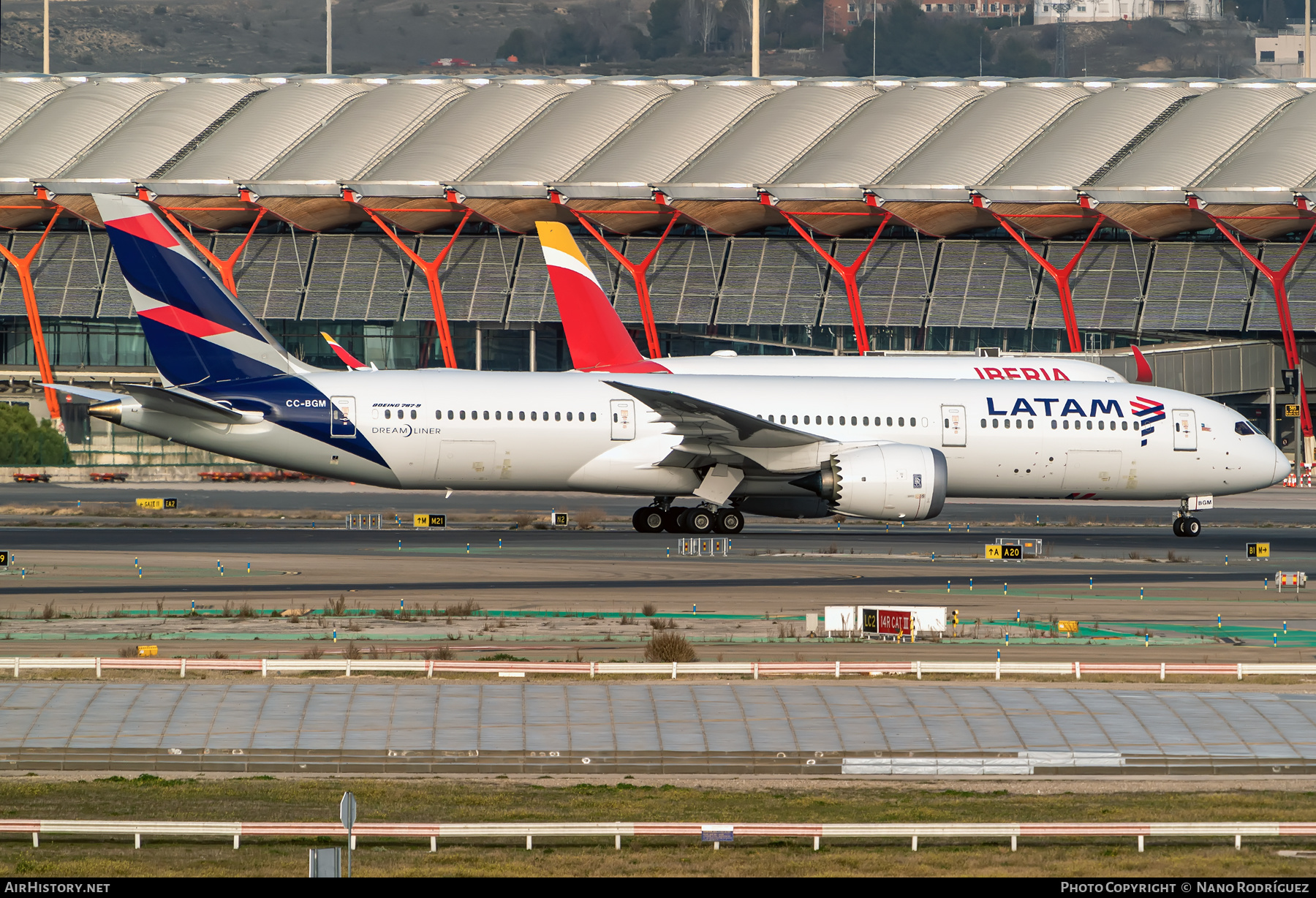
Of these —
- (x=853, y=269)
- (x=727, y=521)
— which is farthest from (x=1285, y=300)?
(x=727, y=521)

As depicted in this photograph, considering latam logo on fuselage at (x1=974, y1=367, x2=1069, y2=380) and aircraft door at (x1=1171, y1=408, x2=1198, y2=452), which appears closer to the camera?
aircraft door at (x1=1171, y1=408, x2=1198, y2=452)

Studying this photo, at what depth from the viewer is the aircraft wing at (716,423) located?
37438 millimetres

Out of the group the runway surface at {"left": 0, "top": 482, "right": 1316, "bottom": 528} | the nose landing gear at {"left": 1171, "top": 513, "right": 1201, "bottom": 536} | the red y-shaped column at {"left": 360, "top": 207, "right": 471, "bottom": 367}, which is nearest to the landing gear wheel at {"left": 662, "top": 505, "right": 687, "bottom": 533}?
the runway surface at {"left": 0, "top": 482, "right": 1316, "bottom": 528}

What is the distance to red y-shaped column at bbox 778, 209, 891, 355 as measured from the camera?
81.4 meters

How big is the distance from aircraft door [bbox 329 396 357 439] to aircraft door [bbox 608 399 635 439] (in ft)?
20.8

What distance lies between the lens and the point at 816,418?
132ft

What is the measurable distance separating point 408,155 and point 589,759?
7161 centimetres

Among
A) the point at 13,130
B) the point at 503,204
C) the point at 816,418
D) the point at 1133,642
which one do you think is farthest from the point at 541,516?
the point at 13,130

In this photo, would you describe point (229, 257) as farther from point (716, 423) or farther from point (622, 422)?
point (716, 423)

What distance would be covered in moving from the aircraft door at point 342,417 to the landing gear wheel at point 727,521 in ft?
30.5

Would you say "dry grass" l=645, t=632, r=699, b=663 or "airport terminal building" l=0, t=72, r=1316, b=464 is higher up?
"airport terminal building" l=0, t=72, r=1316, b=464

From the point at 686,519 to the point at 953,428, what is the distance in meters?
7.26

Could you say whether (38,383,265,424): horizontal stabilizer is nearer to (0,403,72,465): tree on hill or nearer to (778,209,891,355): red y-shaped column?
(0,403,72,465): tree on hill

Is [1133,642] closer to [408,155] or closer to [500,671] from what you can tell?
[500,671]
